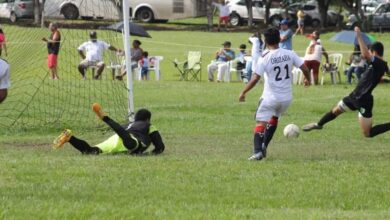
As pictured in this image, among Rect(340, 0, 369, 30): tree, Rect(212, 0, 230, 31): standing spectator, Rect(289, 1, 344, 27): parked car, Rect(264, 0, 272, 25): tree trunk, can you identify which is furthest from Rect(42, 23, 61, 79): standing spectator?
Rect(289, 1, 344, 27): parked car

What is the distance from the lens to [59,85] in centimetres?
2692

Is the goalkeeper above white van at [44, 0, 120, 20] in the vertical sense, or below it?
below

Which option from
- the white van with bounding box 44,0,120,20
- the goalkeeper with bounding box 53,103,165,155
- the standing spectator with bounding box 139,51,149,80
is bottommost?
the standing spectator with bounding box 139,51,149,80

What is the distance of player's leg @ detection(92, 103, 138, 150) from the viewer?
42.1 ft

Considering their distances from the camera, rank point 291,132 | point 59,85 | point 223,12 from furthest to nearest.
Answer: point 223,12, point 59,85, point 291,132

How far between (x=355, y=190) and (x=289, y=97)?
118 inches

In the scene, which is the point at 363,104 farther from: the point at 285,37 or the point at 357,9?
the point at 357,9

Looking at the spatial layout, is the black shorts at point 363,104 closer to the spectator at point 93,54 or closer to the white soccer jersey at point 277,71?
the white soccer jersey at point 277,71

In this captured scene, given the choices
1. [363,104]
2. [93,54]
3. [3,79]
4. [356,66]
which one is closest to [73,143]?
[3,79]

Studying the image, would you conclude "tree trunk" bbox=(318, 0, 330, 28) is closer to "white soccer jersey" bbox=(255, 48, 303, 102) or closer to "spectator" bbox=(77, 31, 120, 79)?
"spectator" bbox=(77, 31, 120, 79)

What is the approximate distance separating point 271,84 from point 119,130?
203cm

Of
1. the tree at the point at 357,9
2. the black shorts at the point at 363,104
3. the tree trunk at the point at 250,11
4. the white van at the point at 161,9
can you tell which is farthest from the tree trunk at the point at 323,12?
the black shorts at the point at 363,104

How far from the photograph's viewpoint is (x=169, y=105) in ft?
77.8

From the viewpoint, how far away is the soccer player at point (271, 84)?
1291 centimetres
